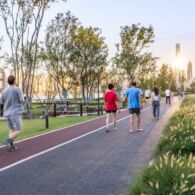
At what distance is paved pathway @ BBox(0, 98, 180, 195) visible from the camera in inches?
299

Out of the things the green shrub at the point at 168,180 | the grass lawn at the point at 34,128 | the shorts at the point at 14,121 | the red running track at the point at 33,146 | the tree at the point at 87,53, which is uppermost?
the tree at the point at 87,53

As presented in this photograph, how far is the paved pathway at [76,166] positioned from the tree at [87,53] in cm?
3294

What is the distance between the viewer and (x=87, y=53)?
48.5 m

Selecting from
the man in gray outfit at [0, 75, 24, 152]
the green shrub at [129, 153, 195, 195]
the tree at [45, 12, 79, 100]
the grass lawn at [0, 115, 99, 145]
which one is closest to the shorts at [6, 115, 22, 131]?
the man in gray outfit at [0, 75, 24, 152]

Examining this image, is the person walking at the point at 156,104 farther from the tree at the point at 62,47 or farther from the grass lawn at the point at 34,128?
the tree at the point at 62,47

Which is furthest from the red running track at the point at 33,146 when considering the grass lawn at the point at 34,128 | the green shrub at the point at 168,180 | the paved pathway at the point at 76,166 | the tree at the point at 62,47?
the tree at the point at 62,47

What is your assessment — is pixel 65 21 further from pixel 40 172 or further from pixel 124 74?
pixel 40 172

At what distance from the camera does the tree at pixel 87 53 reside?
47.4 meters

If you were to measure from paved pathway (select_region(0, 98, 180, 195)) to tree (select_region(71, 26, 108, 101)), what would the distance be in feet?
108

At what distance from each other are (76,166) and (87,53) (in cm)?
3930

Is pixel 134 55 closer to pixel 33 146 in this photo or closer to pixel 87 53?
pixel 87 53

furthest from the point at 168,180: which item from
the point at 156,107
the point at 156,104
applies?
the point at 156,107

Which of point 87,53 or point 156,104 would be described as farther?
point 87,53

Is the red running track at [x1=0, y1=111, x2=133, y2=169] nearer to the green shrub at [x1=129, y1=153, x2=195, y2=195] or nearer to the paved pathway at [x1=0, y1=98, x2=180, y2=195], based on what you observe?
the paved pathway at [x1=0, y1=98, x2=180, y2=195]
